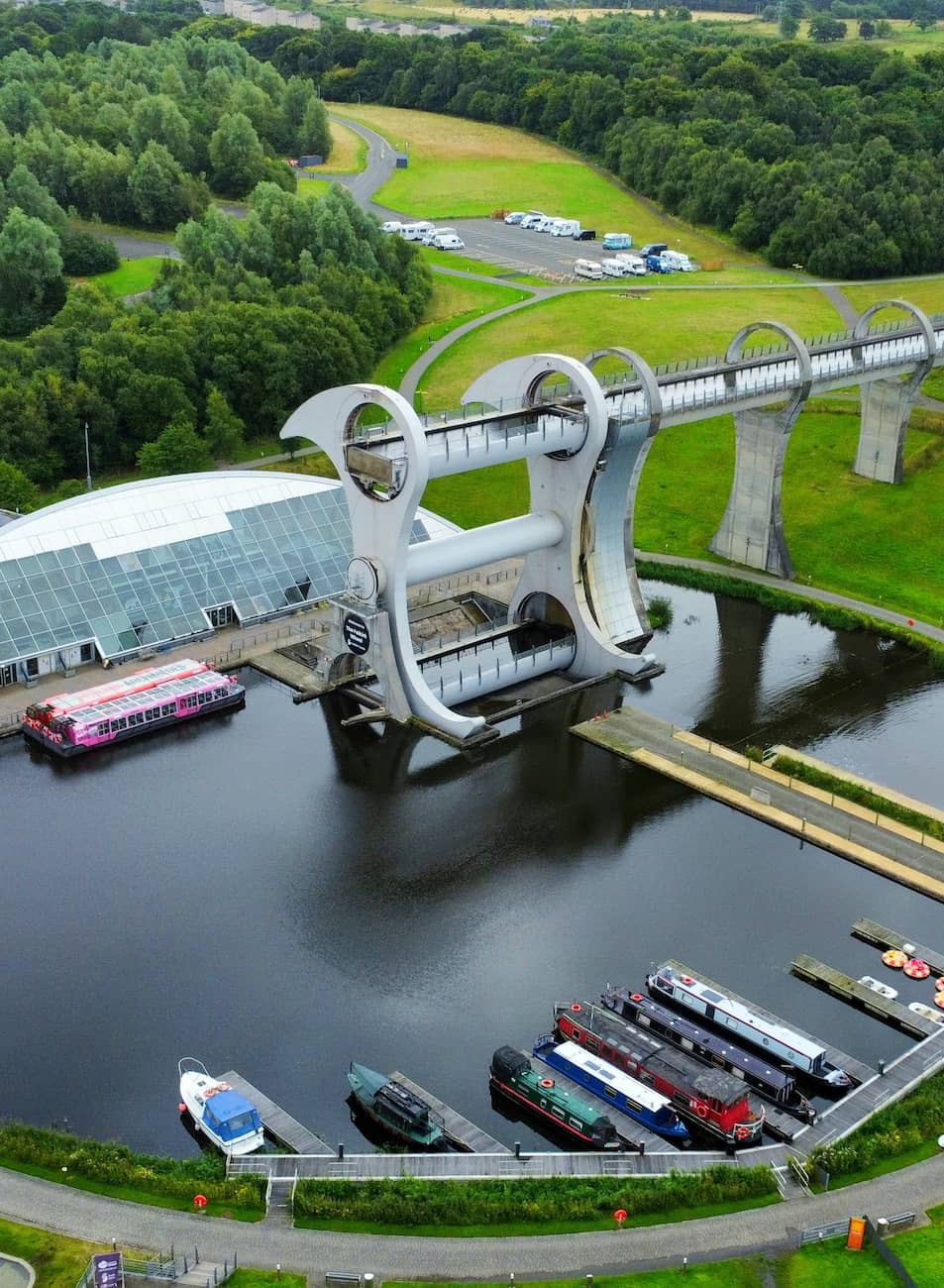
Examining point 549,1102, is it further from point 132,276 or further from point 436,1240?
point 132,276

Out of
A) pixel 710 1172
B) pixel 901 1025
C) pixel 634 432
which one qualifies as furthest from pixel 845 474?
pixel 710 1172

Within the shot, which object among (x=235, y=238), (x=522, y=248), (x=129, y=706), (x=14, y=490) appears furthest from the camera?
(x=522, y=248)

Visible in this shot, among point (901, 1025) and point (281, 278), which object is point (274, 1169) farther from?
point (281, 278)

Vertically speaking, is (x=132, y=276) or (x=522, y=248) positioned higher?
(x=522, y=248)

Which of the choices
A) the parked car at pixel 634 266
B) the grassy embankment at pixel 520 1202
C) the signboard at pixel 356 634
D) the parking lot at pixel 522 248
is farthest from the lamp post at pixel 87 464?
the parked car at pixel 634 266

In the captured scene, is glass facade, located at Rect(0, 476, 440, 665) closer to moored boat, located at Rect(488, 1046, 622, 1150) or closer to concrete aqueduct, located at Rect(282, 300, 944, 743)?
concrete aqueduct, located at Rect(282, 300, 944, 743)

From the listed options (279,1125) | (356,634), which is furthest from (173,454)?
(279,1125)
